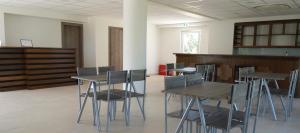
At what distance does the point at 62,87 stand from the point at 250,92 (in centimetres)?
590

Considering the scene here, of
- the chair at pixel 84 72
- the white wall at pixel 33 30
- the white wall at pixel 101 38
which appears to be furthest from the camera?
the white wall at pixel 101 38

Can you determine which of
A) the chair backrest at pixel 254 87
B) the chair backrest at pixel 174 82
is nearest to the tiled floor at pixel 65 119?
the chair backrest at pixel 174 82

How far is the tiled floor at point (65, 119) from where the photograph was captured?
3.31 meters

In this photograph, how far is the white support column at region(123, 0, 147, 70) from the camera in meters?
5.50

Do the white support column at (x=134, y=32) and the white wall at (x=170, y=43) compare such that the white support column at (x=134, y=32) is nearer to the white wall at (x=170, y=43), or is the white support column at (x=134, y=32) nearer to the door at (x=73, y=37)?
the door at (x=73, y=37)

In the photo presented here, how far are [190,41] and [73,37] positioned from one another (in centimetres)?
519

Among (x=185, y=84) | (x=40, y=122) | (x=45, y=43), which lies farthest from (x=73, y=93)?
(x=185, y=84)

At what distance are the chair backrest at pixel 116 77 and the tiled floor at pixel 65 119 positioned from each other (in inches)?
27.5

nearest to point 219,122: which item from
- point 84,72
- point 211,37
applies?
point 84,72

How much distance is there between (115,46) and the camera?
9.65 m

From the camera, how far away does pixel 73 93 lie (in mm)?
5992

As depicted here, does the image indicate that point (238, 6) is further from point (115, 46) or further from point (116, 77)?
point (115, 46)

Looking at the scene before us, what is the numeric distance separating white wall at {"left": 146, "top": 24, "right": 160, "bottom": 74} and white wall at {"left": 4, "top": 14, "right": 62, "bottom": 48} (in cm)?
412

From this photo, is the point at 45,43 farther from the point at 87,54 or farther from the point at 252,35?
the point at 252,35
